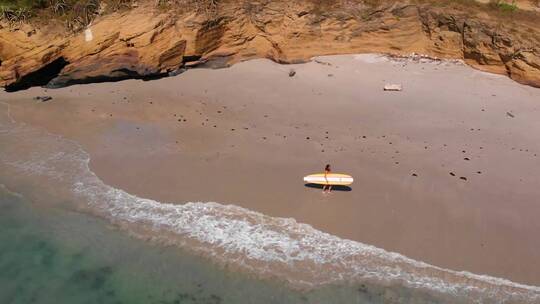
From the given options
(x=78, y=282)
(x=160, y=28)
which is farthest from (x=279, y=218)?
(x=160, y=28)

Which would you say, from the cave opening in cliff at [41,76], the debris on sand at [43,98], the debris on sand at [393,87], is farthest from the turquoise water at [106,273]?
the debris on sand at [393,87]

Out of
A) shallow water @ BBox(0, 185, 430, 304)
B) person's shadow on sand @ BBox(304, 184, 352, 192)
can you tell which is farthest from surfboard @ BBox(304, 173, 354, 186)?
shallow water @ BBox(0, 185, 430, 304)

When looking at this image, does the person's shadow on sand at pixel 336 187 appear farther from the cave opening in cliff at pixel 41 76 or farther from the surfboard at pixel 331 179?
the cave opening in cliff at pixel 41 76

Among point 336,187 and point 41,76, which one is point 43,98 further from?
point 336,187

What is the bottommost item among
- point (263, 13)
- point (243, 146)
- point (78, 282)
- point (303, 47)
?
point (78, 282)

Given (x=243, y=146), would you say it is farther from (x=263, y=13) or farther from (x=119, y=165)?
(x=263, y=13)

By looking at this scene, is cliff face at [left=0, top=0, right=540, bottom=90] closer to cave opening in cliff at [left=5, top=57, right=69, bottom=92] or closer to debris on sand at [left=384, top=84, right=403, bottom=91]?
cave opening in cliff at [left=5, top=57, right=69, bottom=92]
